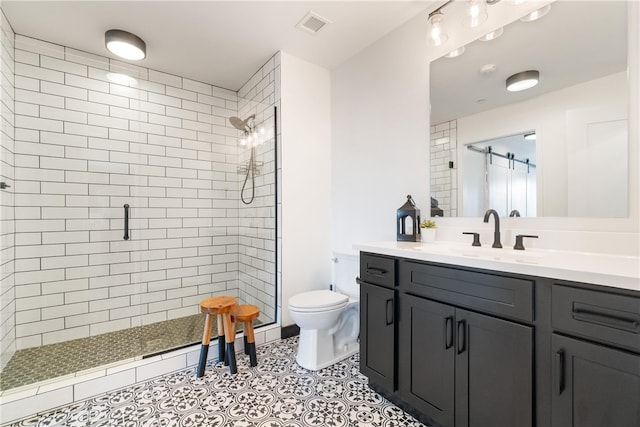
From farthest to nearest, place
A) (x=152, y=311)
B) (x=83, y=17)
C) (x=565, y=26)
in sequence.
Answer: (x=152, y=311)
(x=83, y=17)
(x=565, y=26)

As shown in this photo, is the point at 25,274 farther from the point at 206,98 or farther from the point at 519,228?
the point at 519,228

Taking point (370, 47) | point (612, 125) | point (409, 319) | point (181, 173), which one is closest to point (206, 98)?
point (181, 173)

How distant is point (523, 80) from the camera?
5.06 feet

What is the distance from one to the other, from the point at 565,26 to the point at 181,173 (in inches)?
119

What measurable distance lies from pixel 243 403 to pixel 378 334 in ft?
2.76

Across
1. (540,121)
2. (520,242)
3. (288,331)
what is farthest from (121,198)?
(540,121)

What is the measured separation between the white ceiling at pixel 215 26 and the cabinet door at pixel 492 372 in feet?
6.57

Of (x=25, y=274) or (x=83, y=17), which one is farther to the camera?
(x=25, y=274)

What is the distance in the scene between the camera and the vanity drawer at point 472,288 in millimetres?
1018

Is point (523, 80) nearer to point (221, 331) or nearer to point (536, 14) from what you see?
point (536, 14)

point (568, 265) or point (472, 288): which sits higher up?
point (568, 265)

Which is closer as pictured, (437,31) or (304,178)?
(437,31)

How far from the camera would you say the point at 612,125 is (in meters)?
1.25

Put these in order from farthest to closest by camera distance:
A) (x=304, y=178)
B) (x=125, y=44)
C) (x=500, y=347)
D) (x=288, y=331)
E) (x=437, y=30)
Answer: (x=304, y=178) → (x=288, y=331) → (x=125, y=44) → (x=437, y=30) → (x=500, y=347)
